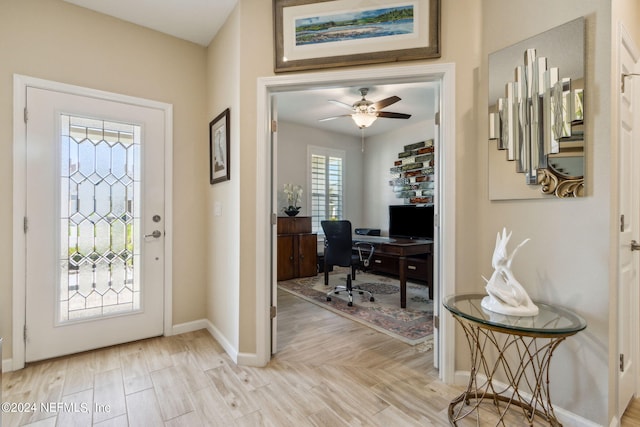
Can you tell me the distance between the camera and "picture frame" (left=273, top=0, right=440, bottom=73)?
1961 mm

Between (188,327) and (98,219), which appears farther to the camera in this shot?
(188,327)

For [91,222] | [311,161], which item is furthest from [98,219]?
[311,161]

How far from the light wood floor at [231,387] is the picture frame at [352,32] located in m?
2.16

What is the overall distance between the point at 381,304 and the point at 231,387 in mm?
2175

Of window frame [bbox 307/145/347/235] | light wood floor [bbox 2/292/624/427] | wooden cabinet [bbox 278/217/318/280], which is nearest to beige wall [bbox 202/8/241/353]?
light wood floor [bbox 2/292/624/427]

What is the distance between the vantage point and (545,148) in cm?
160

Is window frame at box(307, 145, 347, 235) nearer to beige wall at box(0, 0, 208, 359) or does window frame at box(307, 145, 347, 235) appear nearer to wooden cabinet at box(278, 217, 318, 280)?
wooden cabinet at box(278, 217, 318, 280)

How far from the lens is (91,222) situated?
7.90 ft

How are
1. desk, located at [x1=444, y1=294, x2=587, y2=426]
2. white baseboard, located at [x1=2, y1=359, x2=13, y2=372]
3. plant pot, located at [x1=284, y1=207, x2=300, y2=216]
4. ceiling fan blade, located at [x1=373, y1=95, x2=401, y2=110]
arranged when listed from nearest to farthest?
1. desk, located at [x1=444, y1=294, x2=587, y2=426]
2. white baseboard, located at [x1=2, y1=359, x2=13, y2=372]
3. ceiling fan blade, located at [x1=373, y1=95, x2=401, y2=110]
4. plant pot, located at [x1=284, y1=207, x2=300, y2=216]

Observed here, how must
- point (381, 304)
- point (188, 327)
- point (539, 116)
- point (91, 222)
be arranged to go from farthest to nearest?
point (381, 304) → point (188, 327) → point (91, 222) → point (539, 116)

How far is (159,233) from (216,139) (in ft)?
3.24

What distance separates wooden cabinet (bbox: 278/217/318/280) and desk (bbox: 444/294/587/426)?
3.45m

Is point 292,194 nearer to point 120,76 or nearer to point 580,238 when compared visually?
point 120,76

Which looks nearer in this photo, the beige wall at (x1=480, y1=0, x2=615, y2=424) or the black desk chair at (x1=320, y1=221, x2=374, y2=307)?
the beige wall at (x1=480, y1=0, x2=615, y2=424)
